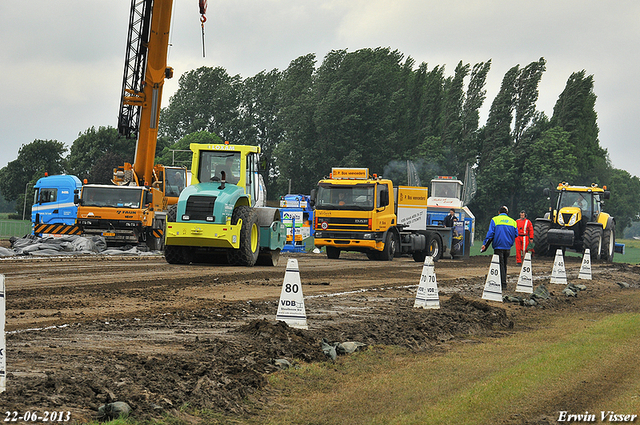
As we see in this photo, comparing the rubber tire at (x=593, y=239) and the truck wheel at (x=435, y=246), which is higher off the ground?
the rubber tire at (x=593, y=239)

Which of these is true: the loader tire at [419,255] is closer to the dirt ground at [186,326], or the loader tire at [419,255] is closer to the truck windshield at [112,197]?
the dirt ground at [186,326]

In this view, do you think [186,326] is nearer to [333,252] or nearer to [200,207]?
[200,207]

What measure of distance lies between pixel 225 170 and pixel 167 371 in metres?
14.7

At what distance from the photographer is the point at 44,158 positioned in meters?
91.2

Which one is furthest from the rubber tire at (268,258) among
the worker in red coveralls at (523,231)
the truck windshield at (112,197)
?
the worker in red coveralls at (523,231)

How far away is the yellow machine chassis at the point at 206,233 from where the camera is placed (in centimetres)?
2039

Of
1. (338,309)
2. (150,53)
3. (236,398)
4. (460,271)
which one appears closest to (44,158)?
(150,53)

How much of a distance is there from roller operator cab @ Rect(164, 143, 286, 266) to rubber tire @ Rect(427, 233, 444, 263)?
10754 millimetres

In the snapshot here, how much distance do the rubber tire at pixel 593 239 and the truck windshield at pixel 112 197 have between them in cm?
1979

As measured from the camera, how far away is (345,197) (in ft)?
95.6

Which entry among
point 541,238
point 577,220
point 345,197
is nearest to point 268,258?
point 345,197

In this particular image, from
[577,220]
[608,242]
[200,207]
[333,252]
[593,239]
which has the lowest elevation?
[333,252]

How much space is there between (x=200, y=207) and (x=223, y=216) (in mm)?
667

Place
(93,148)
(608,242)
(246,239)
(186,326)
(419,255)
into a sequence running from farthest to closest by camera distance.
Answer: (93,148) → (608,242) → (419,255) → (246,239) → (186,326)
